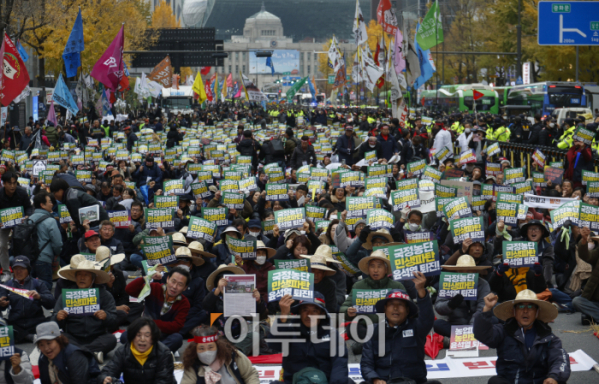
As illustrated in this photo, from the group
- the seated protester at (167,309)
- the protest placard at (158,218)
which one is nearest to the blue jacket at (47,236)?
the protest placard at (158,218)

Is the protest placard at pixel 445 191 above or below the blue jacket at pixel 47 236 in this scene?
above

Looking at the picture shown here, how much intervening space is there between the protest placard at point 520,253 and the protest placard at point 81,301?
4.22 metres

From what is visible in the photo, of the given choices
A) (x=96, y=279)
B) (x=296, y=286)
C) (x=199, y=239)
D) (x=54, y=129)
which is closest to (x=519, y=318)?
(x=296, y=286)

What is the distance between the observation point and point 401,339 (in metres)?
6.56

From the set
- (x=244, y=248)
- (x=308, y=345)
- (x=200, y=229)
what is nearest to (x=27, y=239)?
(x=200, y=229)

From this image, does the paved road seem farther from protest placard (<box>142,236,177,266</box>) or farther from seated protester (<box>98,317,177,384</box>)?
seated protester (<box>98,317,177,384</box>)

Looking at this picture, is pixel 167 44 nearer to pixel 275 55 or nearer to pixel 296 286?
pixel 296 286

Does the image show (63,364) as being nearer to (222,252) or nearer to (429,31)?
(222,252)

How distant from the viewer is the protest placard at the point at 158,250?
9000mm

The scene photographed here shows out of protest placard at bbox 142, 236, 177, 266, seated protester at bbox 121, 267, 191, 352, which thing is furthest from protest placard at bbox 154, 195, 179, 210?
seated protester at bbox 121, 267, 191, 352

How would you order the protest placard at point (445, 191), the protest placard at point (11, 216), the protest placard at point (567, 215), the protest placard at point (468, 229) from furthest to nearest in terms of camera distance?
the protest placard at point (445, 191)
the protest placard at point (11, 216)
the protest placard at point (567, 215)
the protest placard at point (468, 229)

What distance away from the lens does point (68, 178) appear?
13648mm

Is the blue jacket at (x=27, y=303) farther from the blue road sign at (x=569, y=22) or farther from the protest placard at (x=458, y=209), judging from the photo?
the blue road sign at (x=569, y=22)

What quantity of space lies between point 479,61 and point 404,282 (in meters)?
58.1
